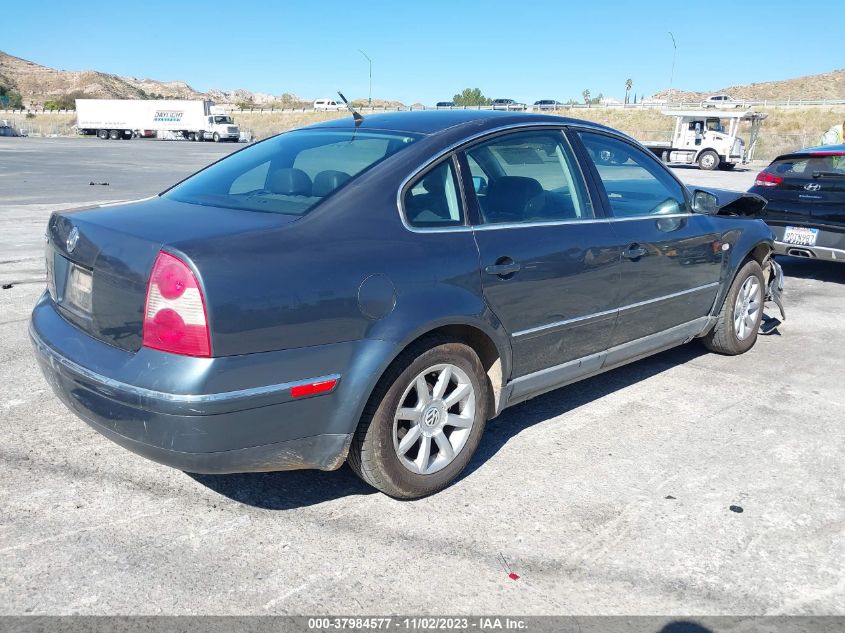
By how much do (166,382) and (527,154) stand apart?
7.44 ft

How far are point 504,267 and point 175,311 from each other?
60.6 inches

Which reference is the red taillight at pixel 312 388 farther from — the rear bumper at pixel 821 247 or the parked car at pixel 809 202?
the parked car at pixel 809 202

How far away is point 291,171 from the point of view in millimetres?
3561

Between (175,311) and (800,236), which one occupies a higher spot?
(800,236)

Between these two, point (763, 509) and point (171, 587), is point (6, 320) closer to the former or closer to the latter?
point (171, 587)

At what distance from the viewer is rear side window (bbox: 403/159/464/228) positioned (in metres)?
3.25

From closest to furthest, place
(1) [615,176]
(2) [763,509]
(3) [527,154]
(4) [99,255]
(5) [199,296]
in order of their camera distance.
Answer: (5) [199,296], (4) [99,255], (2) [763,509], (3) [527,154], (1) [615,176]

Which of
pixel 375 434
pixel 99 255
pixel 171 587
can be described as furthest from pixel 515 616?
pixel 99 255

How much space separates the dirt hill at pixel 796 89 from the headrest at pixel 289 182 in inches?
4765

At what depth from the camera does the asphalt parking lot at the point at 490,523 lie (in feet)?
8.75

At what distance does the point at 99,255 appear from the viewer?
9.67 ft

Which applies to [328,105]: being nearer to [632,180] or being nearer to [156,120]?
[156,120]

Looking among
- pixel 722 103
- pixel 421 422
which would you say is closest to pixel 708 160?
pixel 421 422

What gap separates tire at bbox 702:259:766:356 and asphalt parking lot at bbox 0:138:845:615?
810mm
